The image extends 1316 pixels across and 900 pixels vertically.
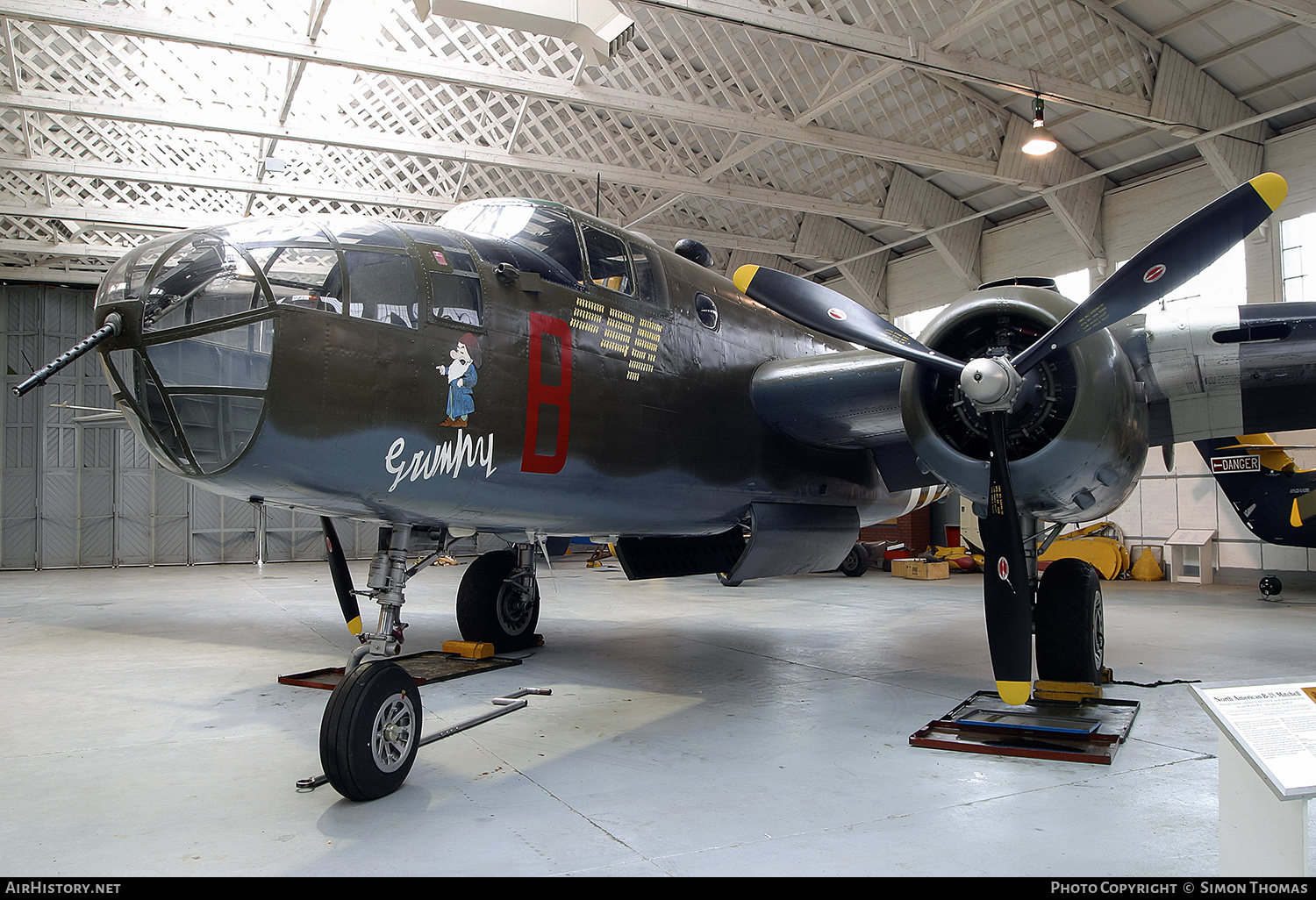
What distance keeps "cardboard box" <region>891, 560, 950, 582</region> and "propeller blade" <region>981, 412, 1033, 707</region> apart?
50.8 ft

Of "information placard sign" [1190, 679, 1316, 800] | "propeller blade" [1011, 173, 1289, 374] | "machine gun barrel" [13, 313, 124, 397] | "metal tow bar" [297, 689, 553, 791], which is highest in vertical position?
"propeller blade" [1011, 173, 1289, 374]

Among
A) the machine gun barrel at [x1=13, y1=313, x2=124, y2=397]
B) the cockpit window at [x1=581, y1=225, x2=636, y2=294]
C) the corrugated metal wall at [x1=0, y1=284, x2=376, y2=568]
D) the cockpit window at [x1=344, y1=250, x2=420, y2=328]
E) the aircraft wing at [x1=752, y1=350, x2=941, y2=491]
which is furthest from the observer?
the corrugated metal wall at [x1=0, y1=284, x2=376, y2=568]

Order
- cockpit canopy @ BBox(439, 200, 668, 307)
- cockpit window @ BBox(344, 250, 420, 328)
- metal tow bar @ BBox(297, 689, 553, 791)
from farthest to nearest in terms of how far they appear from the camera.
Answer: cockpit canopy @ BBox(439, 200, 668, 307) < cockpit window @ BBox(344, 250, 420, 328) < metal tow bar @ BBox(297, 689, 553, 791)

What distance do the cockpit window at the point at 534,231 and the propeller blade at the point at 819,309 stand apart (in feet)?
4.53

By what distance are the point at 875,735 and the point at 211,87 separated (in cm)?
1589

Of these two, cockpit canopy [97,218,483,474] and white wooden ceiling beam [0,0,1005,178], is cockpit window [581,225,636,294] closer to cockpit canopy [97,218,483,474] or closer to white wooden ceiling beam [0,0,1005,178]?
cockpit canopy [97,218,483,474]

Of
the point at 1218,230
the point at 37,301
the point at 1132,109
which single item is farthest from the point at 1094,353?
the point at 37,301

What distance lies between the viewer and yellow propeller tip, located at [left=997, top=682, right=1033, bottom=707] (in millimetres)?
5570

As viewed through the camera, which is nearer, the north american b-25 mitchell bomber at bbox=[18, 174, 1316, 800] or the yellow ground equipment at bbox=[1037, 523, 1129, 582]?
the north american b-25 mitchell bomber at bbox=[18, 174, 1316, 800]

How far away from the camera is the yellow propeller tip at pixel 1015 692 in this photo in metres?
5.57

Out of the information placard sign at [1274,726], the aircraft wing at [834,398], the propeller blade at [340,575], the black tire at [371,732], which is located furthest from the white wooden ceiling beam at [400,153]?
the information placard sign at [1274,726]

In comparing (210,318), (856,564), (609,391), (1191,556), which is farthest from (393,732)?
(1191,556)

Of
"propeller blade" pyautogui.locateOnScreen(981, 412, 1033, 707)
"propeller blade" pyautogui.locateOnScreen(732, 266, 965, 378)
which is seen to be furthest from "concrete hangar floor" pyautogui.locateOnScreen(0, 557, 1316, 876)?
"propeller blade" pyautogui.locateOnScreen(732, 266, 965, 378)

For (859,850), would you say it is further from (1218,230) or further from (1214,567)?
(1214,567)
